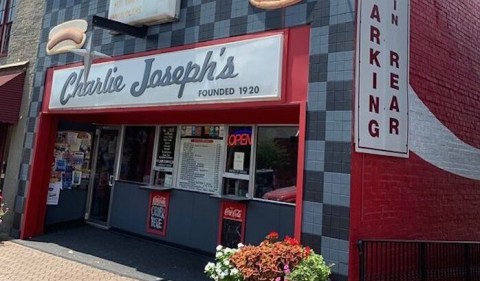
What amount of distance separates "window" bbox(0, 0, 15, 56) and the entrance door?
3.63m

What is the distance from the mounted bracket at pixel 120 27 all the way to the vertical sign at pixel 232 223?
11.2 feet

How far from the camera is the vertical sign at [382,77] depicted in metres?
5.48

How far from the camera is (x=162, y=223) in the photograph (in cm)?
911

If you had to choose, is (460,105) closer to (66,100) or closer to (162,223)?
(162,223)

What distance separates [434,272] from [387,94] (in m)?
2.87

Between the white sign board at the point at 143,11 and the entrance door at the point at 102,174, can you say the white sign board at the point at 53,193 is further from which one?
the white sign board at the point at 143,11

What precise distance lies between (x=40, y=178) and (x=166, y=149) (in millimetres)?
2819

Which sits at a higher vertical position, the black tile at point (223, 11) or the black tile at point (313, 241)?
the black tile at point (223, 11)

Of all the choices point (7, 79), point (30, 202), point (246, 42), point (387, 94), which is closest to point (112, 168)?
point (30, 202)

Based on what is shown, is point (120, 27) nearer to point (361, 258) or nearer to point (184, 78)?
point (184, 78)

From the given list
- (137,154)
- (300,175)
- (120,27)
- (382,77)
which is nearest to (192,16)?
(120,27)

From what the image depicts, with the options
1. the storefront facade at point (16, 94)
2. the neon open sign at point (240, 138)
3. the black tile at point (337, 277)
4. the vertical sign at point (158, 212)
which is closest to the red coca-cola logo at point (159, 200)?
the vertical sign at point (158, 212)

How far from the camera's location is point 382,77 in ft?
19.0

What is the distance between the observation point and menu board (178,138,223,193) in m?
8.55
